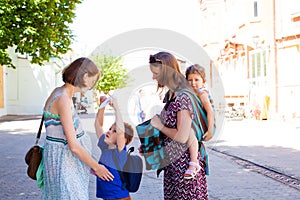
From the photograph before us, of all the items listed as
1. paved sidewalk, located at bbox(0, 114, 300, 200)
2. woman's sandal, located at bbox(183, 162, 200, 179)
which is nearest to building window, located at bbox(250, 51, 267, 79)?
paved sidewalk, located at bbox(0, 114, 300, 200)

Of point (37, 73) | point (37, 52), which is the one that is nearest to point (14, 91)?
point (37, 73)

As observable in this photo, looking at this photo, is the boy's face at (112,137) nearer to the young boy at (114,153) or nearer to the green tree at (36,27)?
the young boy at (114,153)

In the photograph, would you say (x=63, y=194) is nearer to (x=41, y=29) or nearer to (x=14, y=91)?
(x=41, y=29)

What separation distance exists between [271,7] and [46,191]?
23.1 meters

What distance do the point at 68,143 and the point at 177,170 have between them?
0.92 m

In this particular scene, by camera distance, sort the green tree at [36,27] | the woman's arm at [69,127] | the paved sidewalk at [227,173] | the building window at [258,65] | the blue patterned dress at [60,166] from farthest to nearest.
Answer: the building window at [258,65] → the green tree at [36,27] → the paved sidewalk at [227,173] → the blue patterned dress at [60,166] → the woman's arm at [69,127]

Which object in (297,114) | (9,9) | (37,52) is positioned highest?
(9,9)

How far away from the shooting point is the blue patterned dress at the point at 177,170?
3.54 m

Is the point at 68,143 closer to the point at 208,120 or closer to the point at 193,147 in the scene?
the point at 193,147

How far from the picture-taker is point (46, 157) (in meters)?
3.47

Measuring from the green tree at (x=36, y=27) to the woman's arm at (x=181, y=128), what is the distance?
17313 millimetres

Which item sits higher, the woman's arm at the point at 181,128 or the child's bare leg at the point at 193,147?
the woman's arm at the point at 181,128

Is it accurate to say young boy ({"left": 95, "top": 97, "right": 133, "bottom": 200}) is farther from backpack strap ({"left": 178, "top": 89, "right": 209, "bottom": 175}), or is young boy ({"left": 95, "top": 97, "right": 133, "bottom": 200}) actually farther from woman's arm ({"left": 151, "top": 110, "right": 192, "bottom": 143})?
backpack strap ({"left": 178, "top": 89, "right": 209, "bottom": 175})

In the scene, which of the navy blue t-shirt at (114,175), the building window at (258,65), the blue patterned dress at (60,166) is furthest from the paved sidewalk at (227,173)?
the building window at (258,65)
